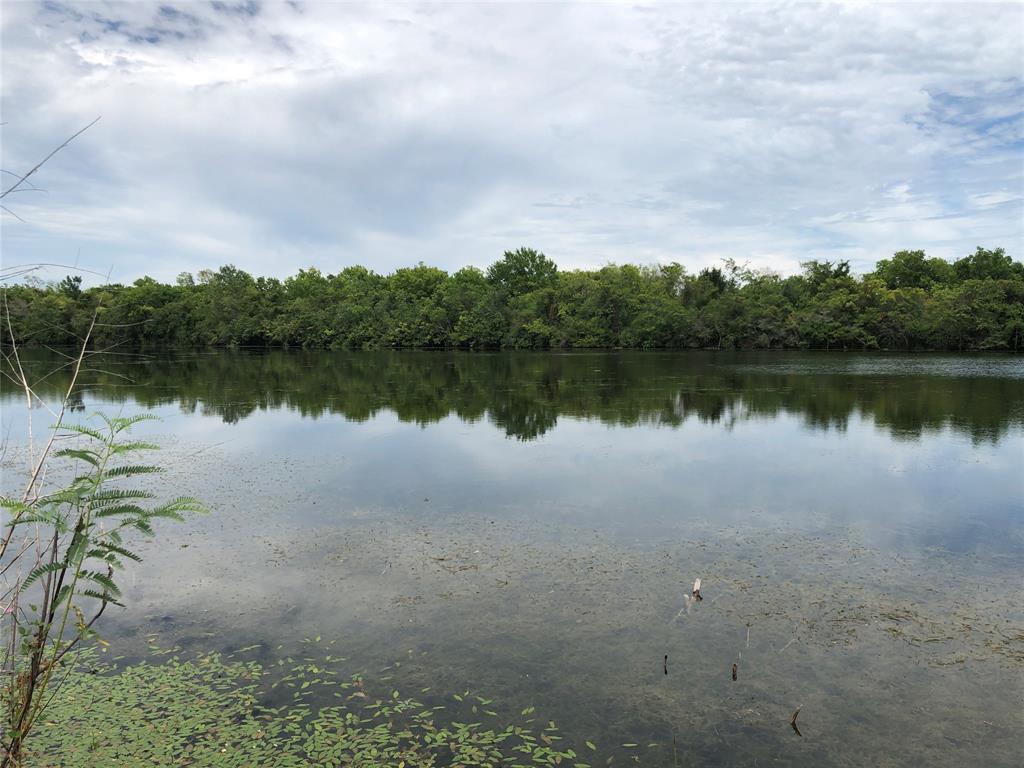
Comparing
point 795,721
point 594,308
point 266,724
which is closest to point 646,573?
point 795,721

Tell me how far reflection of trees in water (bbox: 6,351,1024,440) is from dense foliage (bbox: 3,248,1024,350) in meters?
24.8

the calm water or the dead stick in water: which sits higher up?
the calm water

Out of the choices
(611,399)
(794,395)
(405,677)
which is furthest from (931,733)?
A: (794,395)

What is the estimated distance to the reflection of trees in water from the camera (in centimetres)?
1758

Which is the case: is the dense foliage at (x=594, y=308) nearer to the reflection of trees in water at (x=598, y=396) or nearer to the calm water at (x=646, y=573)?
the reflection of trees in water at (x=598, y=396)

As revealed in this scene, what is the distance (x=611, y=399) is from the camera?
2180cm

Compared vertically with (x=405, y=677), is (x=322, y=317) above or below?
above

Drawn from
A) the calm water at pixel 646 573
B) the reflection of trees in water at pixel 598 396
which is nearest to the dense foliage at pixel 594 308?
the reflection of trees in water at pixel 598 396

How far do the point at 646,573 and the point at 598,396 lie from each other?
619 inches

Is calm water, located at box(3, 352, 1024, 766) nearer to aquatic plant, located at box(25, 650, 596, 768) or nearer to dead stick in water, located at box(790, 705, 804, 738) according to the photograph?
dead stick in water, located at box(790, 705, 804, 738)

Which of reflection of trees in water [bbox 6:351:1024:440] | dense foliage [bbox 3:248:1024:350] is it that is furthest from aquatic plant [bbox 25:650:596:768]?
dense foliage [bbox 3:248:1024:350]

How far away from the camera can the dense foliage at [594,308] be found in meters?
54.8

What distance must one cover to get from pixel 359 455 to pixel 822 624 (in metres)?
9.35

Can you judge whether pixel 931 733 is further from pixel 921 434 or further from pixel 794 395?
pixel 794 395
